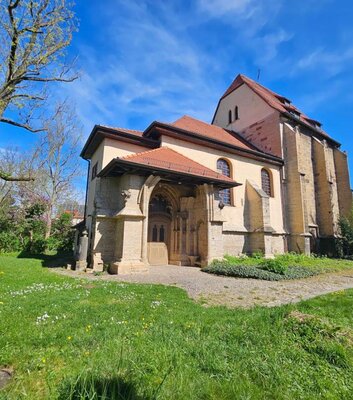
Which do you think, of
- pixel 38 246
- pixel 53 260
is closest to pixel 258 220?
pixel 53 260

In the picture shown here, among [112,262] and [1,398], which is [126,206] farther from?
[1,398]

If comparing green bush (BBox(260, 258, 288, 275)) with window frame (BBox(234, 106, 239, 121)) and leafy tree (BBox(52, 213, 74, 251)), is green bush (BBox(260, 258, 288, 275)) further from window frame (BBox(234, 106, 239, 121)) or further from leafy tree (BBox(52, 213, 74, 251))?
leafy tree (BBox(52, 213, 74, 251))

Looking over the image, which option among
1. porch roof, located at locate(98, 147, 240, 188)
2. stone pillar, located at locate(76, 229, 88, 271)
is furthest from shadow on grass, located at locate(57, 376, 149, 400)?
stone pillar, located at locate(76, 229, 88, 271)

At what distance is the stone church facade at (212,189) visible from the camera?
10352 mm

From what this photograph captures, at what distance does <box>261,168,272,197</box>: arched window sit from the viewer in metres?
17.2

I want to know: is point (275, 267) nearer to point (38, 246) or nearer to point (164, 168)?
point (164, 168)

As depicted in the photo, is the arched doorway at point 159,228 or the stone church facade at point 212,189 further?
the arched doorway at point 159,228

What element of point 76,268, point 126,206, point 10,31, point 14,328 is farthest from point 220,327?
point 10,31

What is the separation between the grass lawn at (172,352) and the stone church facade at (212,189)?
564 centimetres

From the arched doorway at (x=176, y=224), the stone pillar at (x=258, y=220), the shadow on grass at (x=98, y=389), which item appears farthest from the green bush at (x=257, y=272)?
the shadow on grass at (x=98, y=389)

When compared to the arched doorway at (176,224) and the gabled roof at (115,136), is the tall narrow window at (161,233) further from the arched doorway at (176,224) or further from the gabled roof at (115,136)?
the gabled roof at (115,136)

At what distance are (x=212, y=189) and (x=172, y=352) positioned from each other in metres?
10.1

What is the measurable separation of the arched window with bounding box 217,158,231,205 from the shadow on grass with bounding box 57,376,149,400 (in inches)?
521

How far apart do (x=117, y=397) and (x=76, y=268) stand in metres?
9.60
